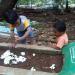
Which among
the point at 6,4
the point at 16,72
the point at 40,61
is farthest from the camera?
the point at 6,4

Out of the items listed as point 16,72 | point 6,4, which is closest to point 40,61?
point 16,72

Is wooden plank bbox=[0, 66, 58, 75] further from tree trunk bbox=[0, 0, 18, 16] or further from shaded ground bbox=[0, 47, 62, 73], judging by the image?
tree trunk bbox=[0, 0, 18, 16]

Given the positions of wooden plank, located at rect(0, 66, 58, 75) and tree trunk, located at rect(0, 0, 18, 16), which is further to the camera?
tree trunk, located at rect(0, 0, 18, 16)

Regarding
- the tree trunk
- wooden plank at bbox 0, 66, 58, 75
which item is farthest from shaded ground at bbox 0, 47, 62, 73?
the tree trunk

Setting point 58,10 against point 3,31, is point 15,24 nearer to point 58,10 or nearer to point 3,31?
point 3,31

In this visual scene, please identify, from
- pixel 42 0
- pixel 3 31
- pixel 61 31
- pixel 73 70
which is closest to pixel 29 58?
pixel 61 31

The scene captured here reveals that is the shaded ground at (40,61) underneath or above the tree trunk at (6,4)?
underneath

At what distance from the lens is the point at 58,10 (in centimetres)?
2845

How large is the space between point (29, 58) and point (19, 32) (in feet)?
1.91

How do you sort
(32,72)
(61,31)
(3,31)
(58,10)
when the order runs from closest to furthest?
(61,31), (32,72), (3,31), (58,10)

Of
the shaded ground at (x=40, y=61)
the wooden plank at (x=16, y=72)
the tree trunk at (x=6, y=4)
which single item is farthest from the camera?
the tree trunk at (x=6, y=4)

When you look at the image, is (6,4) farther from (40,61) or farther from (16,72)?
(16,72)

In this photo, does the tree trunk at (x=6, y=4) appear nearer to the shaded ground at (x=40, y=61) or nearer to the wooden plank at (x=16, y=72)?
the shaded ground at (x=40, y=61)

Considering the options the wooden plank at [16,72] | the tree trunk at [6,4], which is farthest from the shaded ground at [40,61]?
the tree trunk at [6,4]
